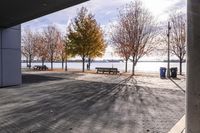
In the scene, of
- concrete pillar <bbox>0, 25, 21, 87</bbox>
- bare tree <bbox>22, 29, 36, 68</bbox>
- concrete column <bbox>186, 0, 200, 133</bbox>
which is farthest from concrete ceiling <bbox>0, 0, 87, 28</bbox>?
bare tree <bbox>22, 29, 36, 68</bbox>

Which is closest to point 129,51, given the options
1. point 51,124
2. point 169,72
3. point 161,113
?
point 169,72

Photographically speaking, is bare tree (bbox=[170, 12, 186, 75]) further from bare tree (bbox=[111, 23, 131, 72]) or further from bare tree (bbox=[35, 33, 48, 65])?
bare tree (bbox=[35, 33, 48, 65])

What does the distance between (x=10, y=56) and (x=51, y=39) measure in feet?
107

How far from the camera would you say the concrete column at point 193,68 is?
3631 millimetres

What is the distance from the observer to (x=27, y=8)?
10961mm

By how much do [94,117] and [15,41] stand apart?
11473 millimetres

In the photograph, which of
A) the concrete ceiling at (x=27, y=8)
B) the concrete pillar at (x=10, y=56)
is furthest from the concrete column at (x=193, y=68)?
the concrete pillar at (x=10, y=56)

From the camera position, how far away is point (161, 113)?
7.99 m

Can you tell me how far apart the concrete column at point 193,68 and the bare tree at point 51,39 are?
4419cm

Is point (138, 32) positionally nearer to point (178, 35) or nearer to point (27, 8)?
point (178, 35)

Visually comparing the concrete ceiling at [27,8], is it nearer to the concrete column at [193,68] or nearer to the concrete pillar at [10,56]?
the concrete pillar at [10,56]

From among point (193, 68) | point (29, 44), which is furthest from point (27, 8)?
point (29, 44)

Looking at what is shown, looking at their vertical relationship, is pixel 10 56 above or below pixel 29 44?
below

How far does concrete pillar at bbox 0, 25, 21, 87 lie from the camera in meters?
15.6
